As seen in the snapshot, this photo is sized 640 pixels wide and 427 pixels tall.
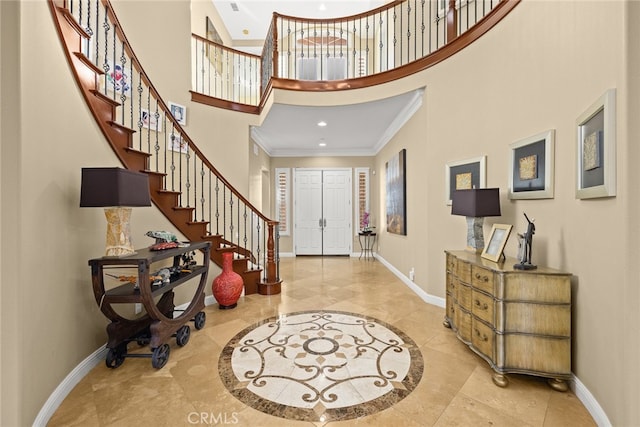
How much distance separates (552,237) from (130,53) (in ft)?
14.0

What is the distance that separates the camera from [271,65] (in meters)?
4.34

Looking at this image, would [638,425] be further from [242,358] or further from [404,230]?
[404,230]

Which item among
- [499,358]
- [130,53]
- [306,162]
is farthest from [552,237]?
[306,162]

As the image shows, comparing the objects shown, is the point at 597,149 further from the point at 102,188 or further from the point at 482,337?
the point at 102,188

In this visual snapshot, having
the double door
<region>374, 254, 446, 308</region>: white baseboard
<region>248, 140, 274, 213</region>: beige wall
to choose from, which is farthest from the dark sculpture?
the double door

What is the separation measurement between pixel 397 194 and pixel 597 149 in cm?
335

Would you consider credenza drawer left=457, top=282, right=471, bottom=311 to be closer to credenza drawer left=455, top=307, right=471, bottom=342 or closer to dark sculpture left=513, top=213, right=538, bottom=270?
credenza drawer left=455, top=307, right=471, bottom=342

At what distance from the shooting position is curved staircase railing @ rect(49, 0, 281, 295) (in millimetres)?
2066

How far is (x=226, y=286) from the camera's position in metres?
3.30

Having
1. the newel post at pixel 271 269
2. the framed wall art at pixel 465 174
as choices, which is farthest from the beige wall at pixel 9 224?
the framed wall art at pixel 465 174

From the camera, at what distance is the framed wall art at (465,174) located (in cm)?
283

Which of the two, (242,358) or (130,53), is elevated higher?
(130,53)

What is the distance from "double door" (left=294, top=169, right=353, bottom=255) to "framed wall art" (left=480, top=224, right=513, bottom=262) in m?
4.76

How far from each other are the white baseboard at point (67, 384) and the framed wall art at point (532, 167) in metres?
3.64
